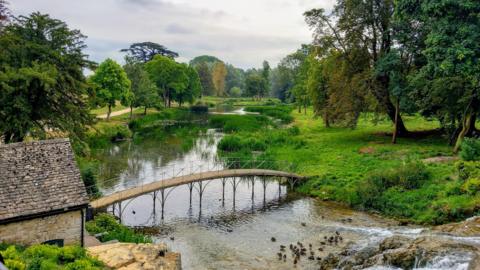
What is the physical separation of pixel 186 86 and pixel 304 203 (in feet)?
226

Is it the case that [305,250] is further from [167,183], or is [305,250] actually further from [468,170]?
[468,170]

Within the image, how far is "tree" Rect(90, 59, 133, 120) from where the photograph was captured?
6500cm

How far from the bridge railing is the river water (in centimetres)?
10

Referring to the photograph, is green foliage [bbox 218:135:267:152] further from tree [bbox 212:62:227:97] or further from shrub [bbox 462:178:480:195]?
tree [bbox 212:62:227:97]

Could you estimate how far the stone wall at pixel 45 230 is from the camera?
16688 millimetres

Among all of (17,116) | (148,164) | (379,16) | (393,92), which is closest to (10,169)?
(17,116)

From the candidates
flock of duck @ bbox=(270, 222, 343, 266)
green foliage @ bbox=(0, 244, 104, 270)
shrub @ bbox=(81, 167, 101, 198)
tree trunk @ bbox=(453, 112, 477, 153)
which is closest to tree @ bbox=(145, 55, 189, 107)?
shrub @ bbox=(81, 167, 101, 198)

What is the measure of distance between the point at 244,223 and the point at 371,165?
1396 cm

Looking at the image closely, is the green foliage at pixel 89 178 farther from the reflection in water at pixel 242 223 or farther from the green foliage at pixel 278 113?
the green foliage at pixel 278 113

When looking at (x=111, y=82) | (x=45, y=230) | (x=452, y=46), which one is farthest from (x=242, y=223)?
(x=111, y=82)

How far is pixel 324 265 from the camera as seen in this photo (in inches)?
806

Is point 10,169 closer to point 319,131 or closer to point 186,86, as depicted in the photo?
point 319,131

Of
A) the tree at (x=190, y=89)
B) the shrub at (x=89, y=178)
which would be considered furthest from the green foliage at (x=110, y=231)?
the tree at (x=190, y=89)

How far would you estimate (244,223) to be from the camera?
1079 inches
